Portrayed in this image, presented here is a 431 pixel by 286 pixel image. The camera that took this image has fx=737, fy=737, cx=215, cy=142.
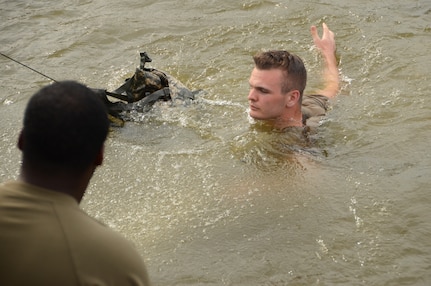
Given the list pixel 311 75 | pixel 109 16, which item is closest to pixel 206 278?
pixel 311 75

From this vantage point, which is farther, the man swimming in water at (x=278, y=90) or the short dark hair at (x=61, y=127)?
the man swimming in water at (x=278, y=90)

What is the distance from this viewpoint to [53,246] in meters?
2.15

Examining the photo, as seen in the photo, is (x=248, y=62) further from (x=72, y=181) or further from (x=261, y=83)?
(x=72, y=181)

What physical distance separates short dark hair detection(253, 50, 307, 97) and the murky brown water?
0.41 m

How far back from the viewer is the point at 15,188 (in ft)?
7.35

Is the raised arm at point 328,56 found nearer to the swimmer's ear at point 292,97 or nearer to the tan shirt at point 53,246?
the swimmer's ear at point 292,97

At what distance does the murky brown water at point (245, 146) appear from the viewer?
432 cm

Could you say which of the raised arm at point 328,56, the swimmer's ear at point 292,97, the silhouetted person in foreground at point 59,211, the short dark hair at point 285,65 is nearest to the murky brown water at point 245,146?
the raised arm at point 328,56

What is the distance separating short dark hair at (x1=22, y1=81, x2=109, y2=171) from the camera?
87.1 inches

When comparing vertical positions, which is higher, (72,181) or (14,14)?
(72,181)

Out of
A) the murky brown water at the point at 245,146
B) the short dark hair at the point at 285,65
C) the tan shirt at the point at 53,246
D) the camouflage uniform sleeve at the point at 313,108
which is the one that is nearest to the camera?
the tan shirt at the point at 53,246

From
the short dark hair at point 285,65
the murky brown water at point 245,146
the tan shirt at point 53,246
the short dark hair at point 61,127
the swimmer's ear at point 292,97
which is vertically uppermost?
the short dark hair at point 61,127

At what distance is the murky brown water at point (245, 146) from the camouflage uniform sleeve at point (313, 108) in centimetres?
12

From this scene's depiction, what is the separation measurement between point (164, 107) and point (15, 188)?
3828mm
